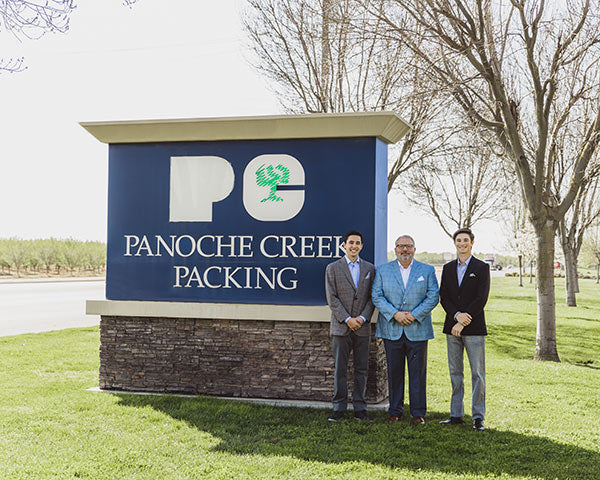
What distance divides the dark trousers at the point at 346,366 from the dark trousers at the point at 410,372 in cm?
28

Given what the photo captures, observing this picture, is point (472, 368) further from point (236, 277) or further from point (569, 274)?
point (569, 274)

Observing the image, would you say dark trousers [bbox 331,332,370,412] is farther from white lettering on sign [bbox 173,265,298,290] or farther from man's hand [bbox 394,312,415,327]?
white lettering on sign [bbox 173,265,298,290]

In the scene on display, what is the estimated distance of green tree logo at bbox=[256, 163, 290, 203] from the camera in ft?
27.4

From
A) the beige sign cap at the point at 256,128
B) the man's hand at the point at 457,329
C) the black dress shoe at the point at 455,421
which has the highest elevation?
the beige sign cap at the point at 256,128

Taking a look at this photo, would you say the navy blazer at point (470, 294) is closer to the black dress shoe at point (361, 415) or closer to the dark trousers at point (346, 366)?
the dark trousers at point (346, 366)

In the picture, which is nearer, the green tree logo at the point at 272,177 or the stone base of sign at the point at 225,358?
the stone base of sign at the point at 225,358

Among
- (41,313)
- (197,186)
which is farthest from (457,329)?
(41,313)

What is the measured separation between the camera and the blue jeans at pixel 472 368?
6785 mm

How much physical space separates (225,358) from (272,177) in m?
2.28

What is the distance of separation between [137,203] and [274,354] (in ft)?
8.67

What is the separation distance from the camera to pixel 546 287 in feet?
40.5

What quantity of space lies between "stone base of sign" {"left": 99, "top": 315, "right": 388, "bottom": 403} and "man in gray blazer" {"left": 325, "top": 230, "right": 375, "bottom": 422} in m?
0.59

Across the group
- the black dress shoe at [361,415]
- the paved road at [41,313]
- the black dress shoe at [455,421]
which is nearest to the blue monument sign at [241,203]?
the black dress shoe at [361,415]

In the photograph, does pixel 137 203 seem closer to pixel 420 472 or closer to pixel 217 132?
pixel 217 132
